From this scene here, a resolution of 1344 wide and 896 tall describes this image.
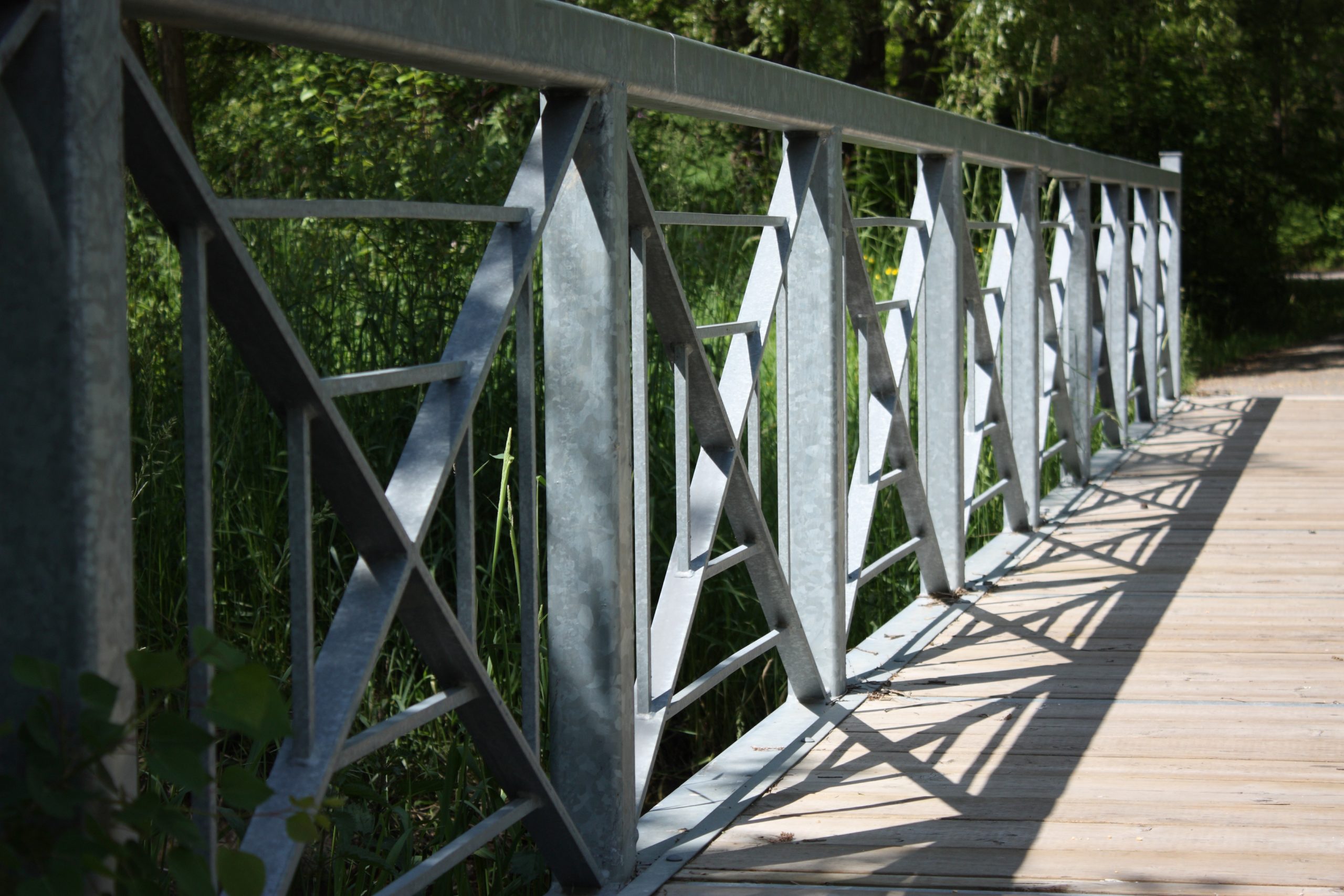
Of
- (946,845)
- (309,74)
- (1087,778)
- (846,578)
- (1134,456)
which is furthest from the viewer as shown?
(309,74)

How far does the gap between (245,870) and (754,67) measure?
6.13 ft

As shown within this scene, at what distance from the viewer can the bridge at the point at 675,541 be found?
122 centimetres

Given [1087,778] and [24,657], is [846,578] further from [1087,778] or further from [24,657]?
[24,657]

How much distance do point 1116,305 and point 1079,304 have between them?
116 centimetres

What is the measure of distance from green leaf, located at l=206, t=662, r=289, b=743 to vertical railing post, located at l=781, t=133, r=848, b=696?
6.85 feet

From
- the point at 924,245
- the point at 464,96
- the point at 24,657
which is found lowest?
the point at 24,657

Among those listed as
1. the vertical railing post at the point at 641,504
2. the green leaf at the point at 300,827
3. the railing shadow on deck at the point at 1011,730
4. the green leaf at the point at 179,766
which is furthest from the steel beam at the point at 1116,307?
the green leaf at the point at 179,766

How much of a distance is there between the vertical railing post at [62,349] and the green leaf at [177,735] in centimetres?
4

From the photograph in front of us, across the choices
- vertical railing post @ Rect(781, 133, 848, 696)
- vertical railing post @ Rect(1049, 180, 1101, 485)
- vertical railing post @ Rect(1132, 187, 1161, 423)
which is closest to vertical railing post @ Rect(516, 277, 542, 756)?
vertical railing post @ Rect(781, 133, 848, 696)

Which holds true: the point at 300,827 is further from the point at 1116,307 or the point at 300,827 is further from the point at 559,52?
the point at 1116,307

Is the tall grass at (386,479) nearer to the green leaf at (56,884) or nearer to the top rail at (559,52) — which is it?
the green leaf at (56,884)

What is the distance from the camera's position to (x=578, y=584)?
2184 millimetres

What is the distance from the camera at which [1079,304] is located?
21.1 feet

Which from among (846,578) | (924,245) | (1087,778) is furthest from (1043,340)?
(1087,778)
